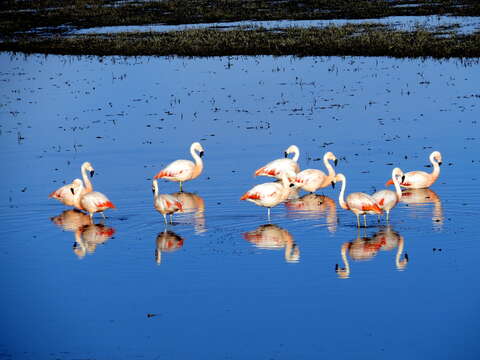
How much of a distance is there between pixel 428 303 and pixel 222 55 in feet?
107

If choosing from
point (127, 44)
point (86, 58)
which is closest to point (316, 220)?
point (86, 58)

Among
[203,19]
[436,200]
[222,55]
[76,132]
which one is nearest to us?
[436,200]

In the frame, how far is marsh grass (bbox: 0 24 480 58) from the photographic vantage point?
136 ft

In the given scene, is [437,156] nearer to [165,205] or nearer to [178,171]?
[178,171]

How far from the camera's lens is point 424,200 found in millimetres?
18422

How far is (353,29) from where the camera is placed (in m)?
50.1

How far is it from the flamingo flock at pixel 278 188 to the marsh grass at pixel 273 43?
20712 mm

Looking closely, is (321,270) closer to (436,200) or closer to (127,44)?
(436,200)

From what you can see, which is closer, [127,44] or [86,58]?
[86,58]

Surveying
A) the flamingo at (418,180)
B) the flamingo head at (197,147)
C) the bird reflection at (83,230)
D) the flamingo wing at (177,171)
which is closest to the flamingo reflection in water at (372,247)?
the flamingo at (418,180)

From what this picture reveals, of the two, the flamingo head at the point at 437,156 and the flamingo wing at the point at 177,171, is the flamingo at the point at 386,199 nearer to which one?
the flamingo head at the point at 437,156

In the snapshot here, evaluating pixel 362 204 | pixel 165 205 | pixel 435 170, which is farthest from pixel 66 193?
pixel 435 170

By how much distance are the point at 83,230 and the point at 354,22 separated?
132ft

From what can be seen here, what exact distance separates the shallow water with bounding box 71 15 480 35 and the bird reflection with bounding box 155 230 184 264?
3348 centimetres
